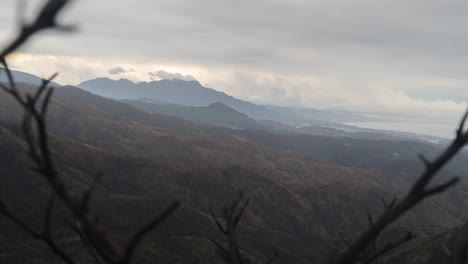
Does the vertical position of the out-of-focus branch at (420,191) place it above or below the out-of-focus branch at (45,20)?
below

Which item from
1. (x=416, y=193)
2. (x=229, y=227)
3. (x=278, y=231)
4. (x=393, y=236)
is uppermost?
(x=416, y=193)

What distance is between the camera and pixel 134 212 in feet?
502

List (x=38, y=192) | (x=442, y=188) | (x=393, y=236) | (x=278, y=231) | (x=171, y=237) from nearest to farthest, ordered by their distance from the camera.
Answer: (x=442, y=188) < (x=171, y=237) < (x=38, y=192) < (x=393, y=236) < (x=278, y=231)

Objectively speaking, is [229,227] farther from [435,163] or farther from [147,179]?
[147,179]

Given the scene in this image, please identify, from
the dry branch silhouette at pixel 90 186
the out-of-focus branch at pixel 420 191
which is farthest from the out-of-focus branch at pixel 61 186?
the out-of-focus branch at pixel 420 191

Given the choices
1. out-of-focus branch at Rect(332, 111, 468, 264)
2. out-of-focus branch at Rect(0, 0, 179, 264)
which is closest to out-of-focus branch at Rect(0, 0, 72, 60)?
out-of-focus branch at Rect(0, 0, 179, 264)

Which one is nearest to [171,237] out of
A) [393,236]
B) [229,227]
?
[393,236]

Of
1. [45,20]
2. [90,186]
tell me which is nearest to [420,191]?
[90,186]

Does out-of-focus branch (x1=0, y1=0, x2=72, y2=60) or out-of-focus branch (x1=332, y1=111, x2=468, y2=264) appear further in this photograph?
out-of-focus branch (x1=332, y1=111, x2=468, y2=264)

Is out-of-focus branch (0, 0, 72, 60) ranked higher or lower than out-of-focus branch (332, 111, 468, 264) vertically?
higher

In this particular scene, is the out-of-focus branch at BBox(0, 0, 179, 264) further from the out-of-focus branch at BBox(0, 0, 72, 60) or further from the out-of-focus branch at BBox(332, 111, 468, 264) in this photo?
the out-of-focus branch at BBox(332, 111, 468, 264)

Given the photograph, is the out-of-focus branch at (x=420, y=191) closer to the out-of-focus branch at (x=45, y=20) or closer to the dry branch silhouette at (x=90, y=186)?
the dry branch silhouette at (x=90, y=186)

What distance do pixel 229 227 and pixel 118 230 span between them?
139m

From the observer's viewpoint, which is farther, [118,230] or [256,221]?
[256,221]
